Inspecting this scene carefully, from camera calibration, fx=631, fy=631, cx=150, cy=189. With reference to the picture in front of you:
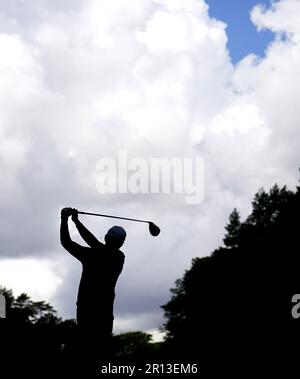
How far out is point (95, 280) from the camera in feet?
25.2

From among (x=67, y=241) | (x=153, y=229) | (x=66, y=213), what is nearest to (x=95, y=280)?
(x=67, y=241)

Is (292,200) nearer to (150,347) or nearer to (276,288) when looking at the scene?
(276,288)

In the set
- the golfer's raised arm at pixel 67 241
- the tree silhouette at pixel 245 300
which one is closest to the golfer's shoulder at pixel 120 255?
the golfer's raised arm at pixel 67 241

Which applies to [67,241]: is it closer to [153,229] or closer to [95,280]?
[95,280]

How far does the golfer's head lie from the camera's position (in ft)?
26.6

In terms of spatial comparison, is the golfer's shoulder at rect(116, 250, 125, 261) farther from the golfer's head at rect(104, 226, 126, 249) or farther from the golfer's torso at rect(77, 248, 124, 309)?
the golfer's torso at rect(77, 248, 124, 309)

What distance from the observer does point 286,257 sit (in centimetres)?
5491

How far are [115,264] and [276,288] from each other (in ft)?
150

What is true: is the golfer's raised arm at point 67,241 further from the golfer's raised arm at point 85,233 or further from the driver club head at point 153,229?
the driver club head at point 153,229

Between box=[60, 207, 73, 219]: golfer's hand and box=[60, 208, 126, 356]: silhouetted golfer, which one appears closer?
box=[60, 208, 126, 356]: silhouetted golfer

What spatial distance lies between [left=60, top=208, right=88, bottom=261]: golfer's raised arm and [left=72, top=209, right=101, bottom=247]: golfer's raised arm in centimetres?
10

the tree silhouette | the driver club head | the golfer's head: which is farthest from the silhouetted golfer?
the tree silhouette

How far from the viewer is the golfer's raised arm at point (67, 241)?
7.73 metres

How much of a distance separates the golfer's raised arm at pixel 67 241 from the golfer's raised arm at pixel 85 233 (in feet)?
0.33
